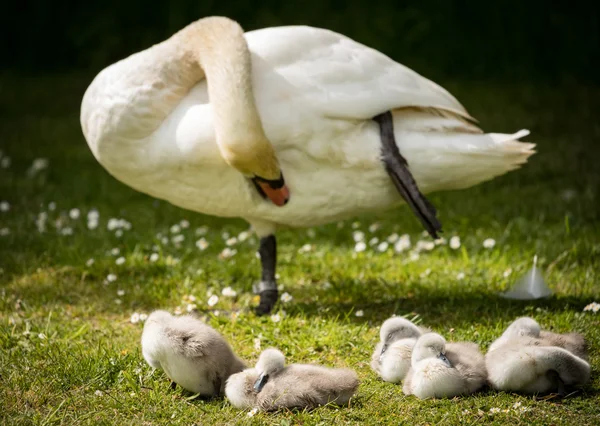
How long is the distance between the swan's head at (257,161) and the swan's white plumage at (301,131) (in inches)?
4.7

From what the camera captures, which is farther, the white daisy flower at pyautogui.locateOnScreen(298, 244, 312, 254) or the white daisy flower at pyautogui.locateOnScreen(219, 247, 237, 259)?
the white daisy flower at pyautogui.locateOnScreen(298, 244, 312, 254)

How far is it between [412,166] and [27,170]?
4752 millimetres

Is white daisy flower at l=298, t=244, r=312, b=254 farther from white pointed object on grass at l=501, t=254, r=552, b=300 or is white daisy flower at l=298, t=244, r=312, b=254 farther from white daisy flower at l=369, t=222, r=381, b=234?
white pointed object on grass at l=501, t=254, r=552, b=300

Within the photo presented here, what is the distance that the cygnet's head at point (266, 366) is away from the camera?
3840 millimetres

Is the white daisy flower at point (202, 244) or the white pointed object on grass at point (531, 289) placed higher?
the white pointed object on grass at point (531, 289)

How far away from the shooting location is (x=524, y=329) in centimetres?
421

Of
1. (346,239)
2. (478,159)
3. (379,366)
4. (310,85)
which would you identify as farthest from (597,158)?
(379,366)

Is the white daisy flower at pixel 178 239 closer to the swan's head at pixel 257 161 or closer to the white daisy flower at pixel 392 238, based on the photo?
the white daisy flower at pixel 392 238

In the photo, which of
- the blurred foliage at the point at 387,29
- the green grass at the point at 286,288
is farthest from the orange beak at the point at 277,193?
the blurred foliage at the point at 387,29

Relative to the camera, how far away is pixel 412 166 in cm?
514

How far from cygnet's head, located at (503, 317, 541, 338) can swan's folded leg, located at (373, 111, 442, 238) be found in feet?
3.36

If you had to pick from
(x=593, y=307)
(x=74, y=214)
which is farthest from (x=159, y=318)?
(x=74, y=214)

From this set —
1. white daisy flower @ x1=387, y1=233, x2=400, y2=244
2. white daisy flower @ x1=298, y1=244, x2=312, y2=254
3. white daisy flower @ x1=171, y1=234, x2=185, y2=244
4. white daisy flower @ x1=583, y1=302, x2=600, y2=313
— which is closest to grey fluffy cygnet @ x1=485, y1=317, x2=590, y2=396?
white daisy flower @ x1=583, y1=302, x2=600, y2=313

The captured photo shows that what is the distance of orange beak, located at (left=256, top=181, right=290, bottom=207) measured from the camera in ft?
16.4
